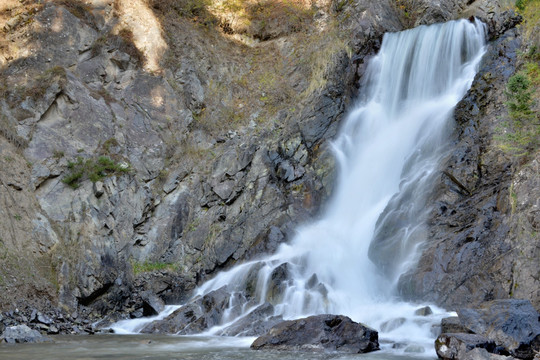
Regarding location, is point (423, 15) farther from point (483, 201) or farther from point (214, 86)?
point (483, 201)

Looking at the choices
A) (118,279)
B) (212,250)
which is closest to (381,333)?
(212,250)

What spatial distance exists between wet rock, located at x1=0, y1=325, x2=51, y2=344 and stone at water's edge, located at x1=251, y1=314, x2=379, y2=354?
5174 mm

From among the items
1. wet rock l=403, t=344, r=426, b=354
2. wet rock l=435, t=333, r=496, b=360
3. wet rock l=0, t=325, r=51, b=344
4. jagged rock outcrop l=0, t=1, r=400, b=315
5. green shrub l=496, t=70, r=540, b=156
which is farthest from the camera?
jagged rock outcrop l=0, t=1, r=400, b=315

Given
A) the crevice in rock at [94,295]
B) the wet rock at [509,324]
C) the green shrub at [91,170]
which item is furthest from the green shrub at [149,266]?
the wet rock at [509,324]

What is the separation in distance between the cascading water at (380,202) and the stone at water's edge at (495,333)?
150 centimetres

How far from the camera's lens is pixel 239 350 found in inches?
383

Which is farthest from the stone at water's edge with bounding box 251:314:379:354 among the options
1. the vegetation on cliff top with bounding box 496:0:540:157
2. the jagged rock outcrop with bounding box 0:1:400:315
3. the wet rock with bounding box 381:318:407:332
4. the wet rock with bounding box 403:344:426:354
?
the jagged rock outcrop with bounding box 0:1:400:315

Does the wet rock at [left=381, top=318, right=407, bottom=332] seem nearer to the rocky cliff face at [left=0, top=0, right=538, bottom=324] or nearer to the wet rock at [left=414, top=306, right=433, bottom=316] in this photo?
the wet rock at [left=414, top=306, right=433, bottom=316]

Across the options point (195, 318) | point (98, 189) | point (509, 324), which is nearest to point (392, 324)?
point (509, 324)

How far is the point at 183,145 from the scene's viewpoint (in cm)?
2019

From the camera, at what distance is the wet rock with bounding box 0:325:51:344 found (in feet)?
34.6

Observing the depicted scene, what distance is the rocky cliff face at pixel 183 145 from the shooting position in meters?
13.8

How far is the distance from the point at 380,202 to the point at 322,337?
26.3 ft

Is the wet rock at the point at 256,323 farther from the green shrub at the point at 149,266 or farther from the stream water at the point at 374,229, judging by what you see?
the green shrub at the point at 149,266
